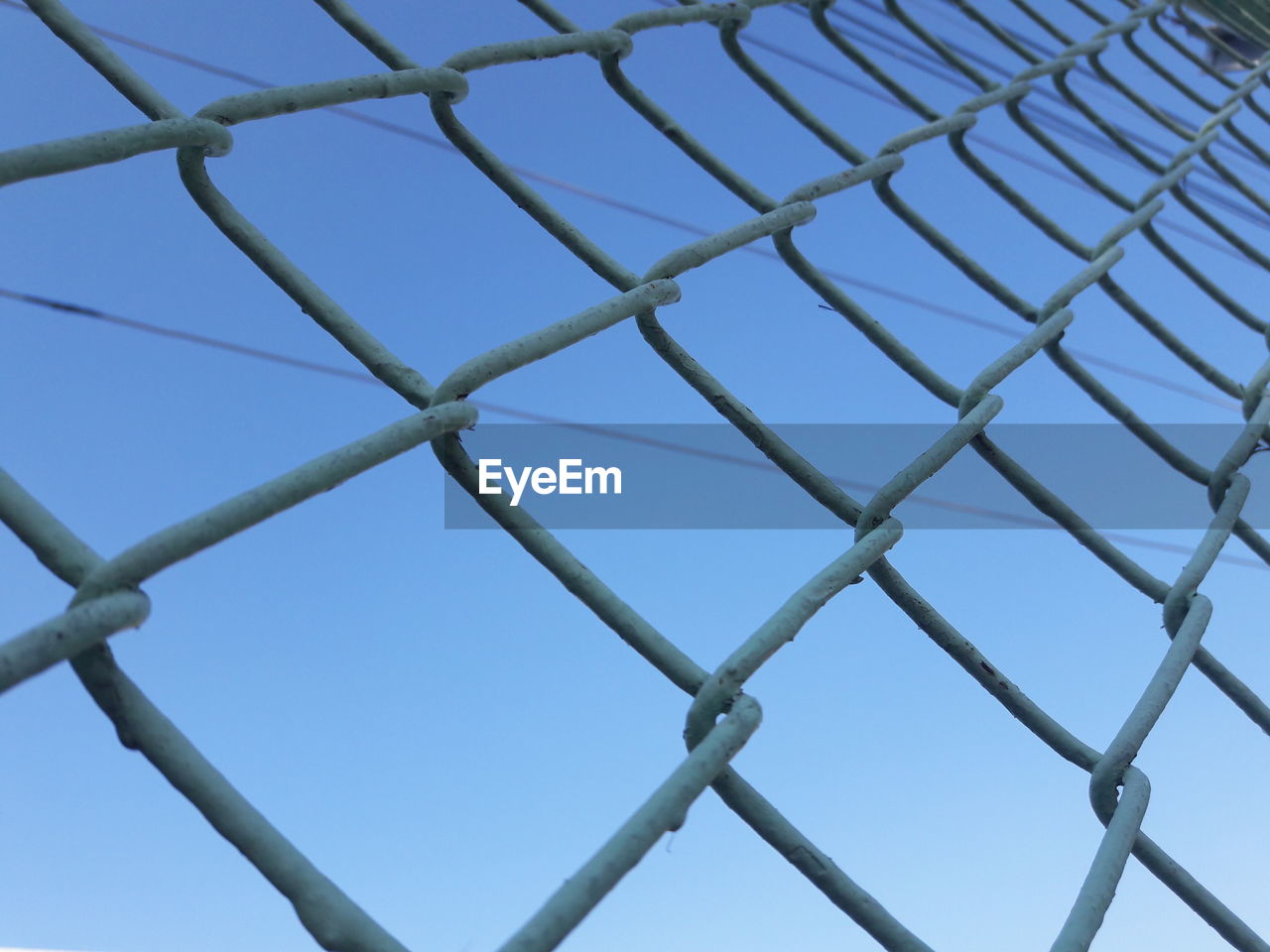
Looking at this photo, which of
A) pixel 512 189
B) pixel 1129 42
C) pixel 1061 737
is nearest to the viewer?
pixel 1061 737

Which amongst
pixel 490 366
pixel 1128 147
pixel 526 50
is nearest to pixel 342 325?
pixel 490 366

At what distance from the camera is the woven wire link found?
0.59m

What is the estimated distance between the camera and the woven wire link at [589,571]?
0.59m

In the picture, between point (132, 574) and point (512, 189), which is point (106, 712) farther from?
point (512, 189)

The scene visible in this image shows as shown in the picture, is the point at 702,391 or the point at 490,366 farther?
the point at 702,391

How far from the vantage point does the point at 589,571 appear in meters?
0.84

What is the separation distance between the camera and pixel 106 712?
596 millimetres

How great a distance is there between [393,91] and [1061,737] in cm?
84

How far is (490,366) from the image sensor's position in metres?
0.85

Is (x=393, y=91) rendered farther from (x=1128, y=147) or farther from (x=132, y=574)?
(x=1128, y=147)

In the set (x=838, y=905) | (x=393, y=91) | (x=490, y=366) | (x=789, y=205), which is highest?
(x=789, y=205)

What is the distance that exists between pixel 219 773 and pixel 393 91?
2.26 feet

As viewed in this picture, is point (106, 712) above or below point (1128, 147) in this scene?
below

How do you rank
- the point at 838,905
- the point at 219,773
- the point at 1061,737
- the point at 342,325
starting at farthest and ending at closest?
the point at 1061,737 < the point at 342,325 < the point at 838,905 < the point at 219,773
